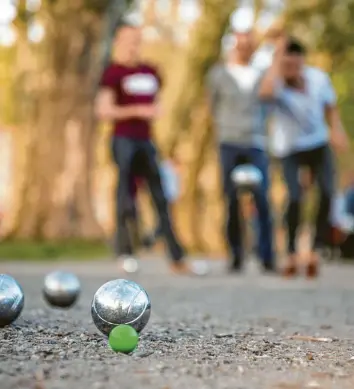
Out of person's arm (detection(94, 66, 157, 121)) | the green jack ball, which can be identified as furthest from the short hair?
the green jack ball

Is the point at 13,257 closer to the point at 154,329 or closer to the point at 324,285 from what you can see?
the point at 324,285

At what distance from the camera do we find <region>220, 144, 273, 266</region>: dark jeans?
9.67 metres

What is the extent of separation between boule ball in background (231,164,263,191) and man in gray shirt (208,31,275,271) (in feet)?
0.24

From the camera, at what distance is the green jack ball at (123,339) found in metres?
3.74

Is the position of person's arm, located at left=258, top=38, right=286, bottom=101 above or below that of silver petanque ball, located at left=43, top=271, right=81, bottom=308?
above

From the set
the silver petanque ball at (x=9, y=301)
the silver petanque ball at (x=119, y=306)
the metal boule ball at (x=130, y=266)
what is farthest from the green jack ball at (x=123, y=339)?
the metal boule ball at (x=130, y=266)

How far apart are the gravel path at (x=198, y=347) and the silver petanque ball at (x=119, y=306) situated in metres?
0.09

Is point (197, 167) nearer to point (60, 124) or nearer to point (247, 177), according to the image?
point (60, 124)

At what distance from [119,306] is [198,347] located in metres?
0.37

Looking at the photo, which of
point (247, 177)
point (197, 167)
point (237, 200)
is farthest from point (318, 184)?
point (197, 167)

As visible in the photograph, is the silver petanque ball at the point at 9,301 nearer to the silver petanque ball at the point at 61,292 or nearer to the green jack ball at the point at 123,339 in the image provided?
the green jack ball at the point at 123,339

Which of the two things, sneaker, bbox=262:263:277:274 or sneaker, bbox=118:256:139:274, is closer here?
sneaker, bbox=118:256:139:274

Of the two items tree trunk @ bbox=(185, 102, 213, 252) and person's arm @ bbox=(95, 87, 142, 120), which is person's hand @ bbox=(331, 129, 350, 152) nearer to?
person's arm @ bbox=(95, 87, 142, 120)

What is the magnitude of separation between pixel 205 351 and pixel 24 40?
14.4 meters
